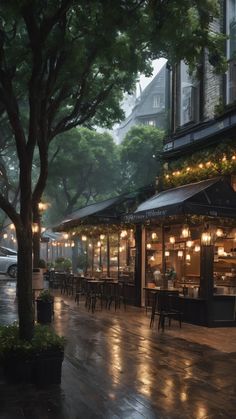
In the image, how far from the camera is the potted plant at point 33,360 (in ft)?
24.1

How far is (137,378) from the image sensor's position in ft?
26.9

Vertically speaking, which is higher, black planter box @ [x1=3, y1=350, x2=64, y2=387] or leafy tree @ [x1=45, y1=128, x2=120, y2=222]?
leafy tree @ [x1=45, y1=128, x2=120, y2=222]

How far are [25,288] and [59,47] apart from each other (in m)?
4.06

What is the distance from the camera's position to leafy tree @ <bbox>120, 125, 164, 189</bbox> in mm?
39031

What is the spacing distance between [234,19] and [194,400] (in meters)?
13.1

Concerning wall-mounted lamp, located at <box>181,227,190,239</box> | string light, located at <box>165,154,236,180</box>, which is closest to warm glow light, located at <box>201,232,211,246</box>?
wall-mounted lamp, located at <box>181,227,190,239</box>

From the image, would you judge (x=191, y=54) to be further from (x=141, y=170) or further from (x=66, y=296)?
(x=141, y=170)

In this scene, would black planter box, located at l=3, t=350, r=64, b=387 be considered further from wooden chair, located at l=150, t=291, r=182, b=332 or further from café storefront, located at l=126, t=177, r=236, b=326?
café storefront, located at l=126, t=177, r=236, b=326

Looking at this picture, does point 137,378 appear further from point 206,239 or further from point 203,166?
point 203,166

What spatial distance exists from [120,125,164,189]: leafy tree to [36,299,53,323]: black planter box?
2501 centimetres

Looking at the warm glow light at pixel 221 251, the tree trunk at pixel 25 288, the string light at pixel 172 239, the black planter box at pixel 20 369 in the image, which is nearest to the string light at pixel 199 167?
the string light at pixel 172 239

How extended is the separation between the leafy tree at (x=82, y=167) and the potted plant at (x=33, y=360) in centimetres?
2771

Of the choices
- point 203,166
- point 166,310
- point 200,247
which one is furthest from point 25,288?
point 203,166

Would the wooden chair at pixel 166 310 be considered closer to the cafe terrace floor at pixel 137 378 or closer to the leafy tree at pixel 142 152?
the cafe terrace floor at pixel 137 378
